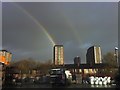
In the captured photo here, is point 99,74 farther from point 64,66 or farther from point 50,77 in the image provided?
point 50,77

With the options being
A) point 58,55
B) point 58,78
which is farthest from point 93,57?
point 58,78

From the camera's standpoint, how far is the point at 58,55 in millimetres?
18859

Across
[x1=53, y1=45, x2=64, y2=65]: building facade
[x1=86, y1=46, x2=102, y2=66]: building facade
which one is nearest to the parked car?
[x1=53, y1=45, x2=64, y2=65]: building facade

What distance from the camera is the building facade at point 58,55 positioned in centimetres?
1880

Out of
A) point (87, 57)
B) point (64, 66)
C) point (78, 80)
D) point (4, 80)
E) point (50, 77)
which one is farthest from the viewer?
point (87, 57)

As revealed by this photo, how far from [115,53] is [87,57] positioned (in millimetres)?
3253

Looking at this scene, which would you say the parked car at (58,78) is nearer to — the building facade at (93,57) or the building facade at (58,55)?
the building facade at (58,55)

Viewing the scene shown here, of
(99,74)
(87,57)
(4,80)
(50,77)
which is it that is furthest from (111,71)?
(4,80)

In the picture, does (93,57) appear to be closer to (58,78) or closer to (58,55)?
(58,55)

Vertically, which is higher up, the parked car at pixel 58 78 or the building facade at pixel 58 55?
the building facade at pixel 58 55

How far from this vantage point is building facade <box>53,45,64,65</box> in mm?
18797

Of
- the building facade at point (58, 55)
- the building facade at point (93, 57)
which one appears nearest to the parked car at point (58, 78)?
the building facade at point (58, 55)

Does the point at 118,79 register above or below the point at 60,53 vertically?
below

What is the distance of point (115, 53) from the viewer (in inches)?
670
